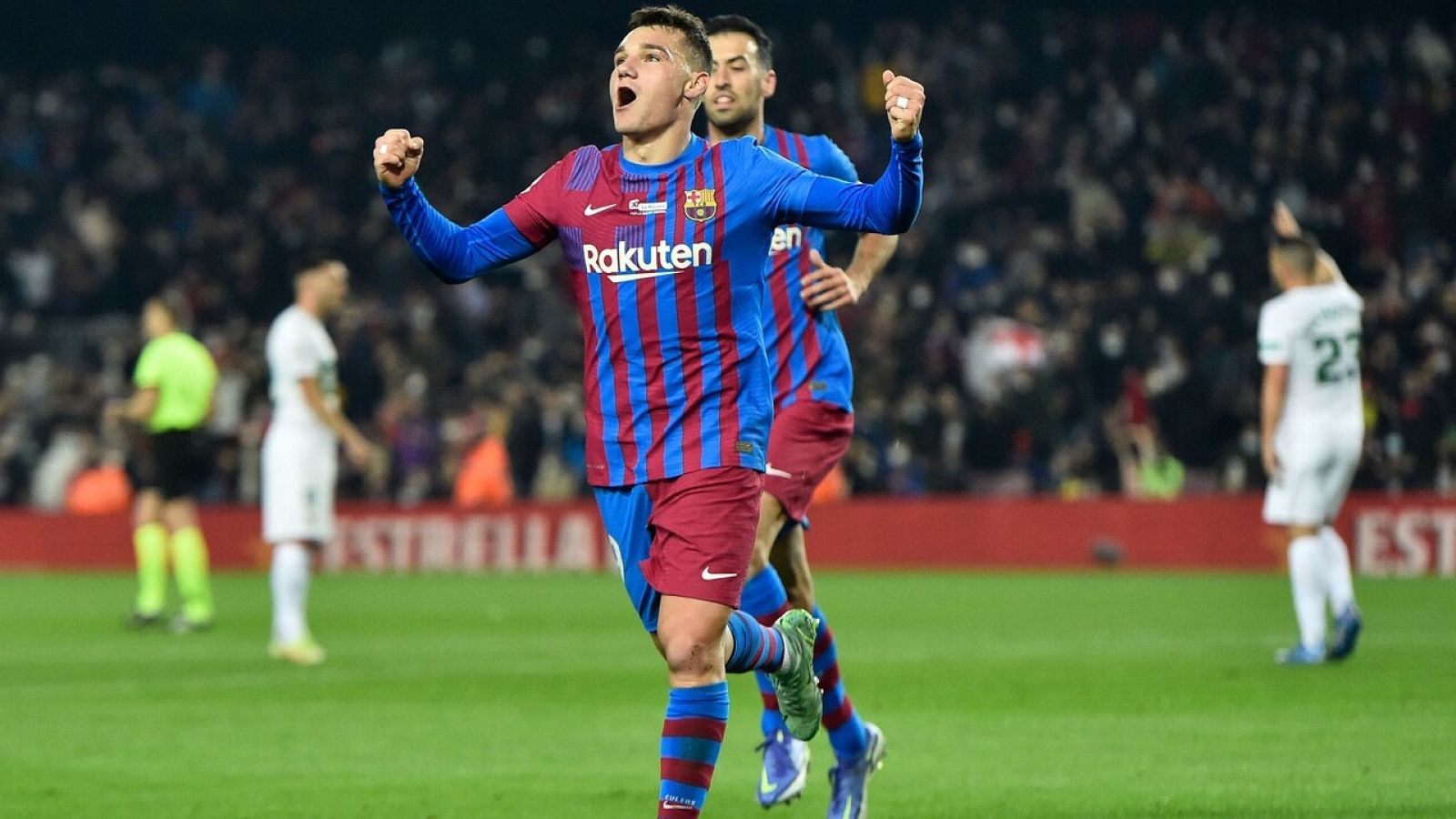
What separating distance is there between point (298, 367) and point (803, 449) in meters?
5.47

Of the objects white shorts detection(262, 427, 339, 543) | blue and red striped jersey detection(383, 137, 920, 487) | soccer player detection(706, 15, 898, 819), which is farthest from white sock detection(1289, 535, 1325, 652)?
blue and red striped jersey detection(383, 137, 920, 487)

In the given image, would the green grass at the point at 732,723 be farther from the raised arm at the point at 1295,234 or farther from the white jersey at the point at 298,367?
the raised arm at the point at 1295,234

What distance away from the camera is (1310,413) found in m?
11.4

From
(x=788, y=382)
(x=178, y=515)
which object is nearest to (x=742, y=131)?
(x=788, y=382)

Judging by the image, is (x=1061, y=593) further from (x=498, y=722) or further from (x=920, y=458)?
(x=498, y=722)

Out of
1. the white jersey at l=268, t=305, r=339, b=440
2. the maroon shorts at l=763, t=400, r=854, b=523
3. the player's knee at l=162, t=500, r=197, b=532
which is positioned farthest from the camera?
the player's knee at l=162, t=500, r=197, b=532

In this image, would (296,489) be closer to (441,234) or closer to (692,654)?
(441,234)

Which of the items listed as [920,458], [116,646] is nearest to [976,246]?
[920,458]

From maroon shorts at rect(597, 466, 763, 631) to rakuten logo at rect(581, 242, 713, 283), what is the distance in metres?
0.54

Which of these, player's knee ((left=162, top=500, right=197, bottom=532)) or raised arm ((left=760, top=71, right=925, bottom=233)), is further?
player's knee ((left=162, top=500, right=197, bottom=532))

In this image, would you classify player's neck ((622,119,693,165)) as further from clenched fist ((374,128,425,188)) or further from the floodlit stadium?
clenched fist ((374,128,425,188))

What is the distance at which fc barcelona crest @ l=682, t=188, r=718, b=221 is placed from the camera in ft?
17.4

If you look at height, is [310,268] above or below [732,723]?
above

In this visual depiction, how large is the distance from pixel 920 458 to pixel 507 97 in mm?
9970
